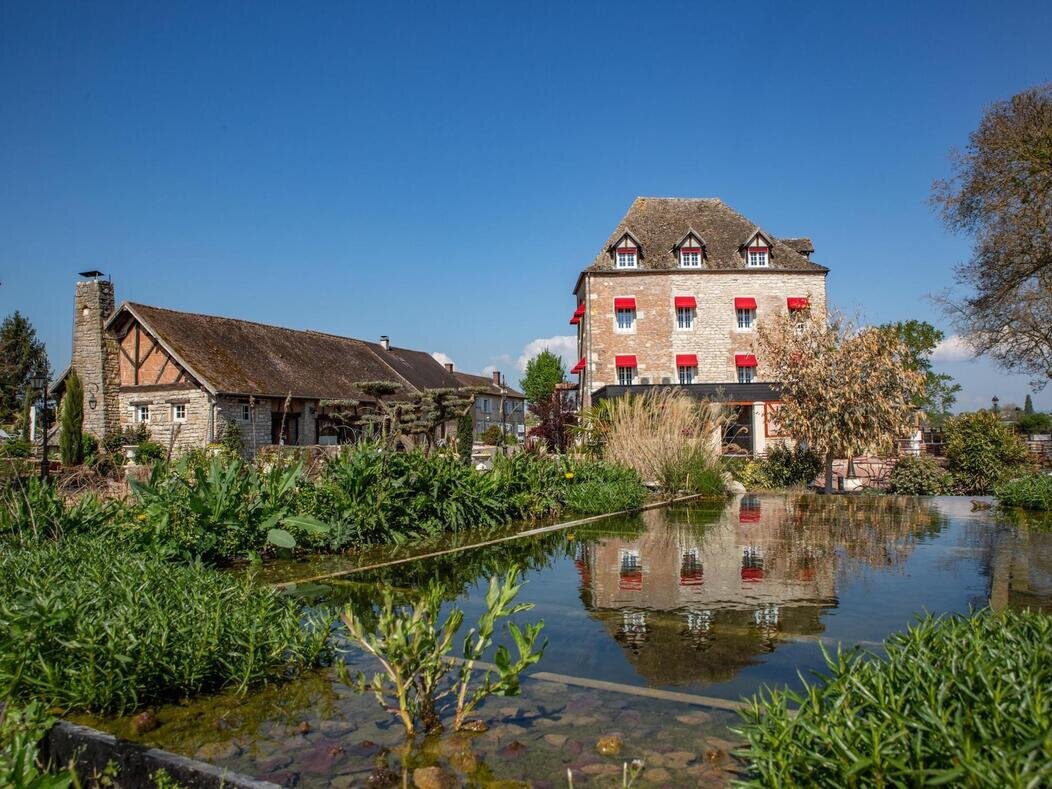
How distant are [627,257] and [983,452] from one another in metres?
18.6

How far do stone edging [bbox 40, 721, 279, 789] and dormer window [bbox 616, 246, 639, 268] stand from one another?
30.5 m

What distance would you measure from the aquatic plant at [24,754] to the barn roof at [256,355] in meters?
20.2

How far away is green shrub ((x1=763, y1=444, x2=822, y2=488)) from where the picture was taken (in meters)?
16.7

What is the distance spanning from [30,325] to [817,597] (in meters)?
51.4

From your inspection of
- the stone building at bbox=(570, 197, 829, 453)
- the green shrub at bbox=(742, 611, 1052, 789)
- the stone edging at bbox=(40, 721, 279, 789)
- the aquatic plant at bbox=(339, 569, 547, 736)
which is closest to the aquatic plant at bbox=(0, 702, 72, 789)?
Answer: the stone edging at bbox=(40, 721, 279, 789)

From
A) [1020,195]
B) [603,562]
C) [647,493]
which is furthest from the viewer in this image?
[1020,195]

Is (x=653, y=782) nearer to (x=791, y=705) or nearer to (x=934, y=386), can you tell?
(x=791, y=705)

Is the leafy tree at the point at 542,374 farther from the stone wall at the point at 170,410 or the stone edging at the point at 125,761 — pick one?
the stone edging at the point at 125,761

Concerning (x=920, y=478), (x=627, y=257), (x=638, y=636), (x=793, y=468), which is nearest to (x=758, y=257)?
(x=627, y=257)

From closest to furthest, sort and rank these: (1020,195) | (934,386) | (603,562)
→ (603,562) → (1020,195) → (934,386)

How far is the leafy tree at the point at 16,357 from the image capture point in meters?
40.0

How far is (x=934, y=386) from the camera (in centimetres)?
5038

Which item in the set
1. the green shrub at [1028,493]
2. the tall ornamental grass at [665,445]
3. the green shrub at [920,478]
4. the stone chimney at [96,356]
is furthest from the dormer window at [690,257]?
the stone chimney at [96,356]

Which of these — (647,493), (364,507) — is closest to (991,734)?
(364,507)
